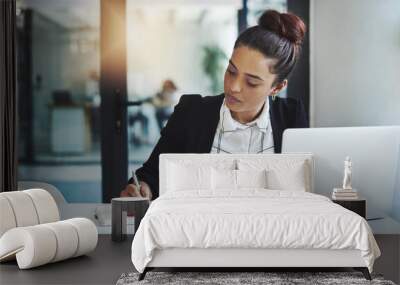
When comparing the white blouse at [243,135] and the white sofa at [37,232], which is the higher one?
the white blouse at [243,135]

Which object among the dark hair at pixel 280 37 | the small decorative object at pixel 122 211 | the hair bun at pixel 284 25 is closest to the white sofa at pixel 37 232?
the small decorative object at pixel 122 211

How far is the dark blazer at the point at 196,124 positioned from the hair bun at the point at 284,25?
668 mm

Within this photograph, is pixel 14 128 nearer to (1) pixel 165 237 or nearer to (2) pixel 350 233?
(1) pixel 165 237

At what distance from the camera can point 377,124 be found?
7.11 metres

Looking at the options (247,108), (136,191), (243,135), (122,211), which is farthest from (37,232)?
(247,108)

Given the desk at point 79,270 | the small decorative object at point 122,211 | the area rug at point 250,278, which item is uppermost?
the small decorative object at point 122,211

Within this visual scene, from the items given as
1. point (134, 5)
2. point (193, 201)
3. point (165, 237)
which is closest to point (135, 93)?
point (134, 5)

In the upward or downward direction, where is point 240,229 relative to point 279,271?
A: upward

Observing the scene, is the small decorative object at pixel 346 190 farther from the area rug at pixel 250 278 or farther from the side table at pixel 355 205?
the area rug at pixel 250 278

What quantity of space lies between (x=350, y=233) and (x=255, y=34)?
3175 mm

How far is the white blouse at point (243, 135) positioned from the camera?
23.4ft

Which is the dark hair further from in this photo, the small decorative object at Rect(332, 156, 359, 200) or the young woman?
the small decorative object at Rect(332, 156, 359, 200)

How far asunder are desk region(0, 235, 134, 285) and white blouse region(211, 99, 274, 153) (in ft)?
6.07

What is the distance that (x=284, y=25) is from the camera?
284 inches
